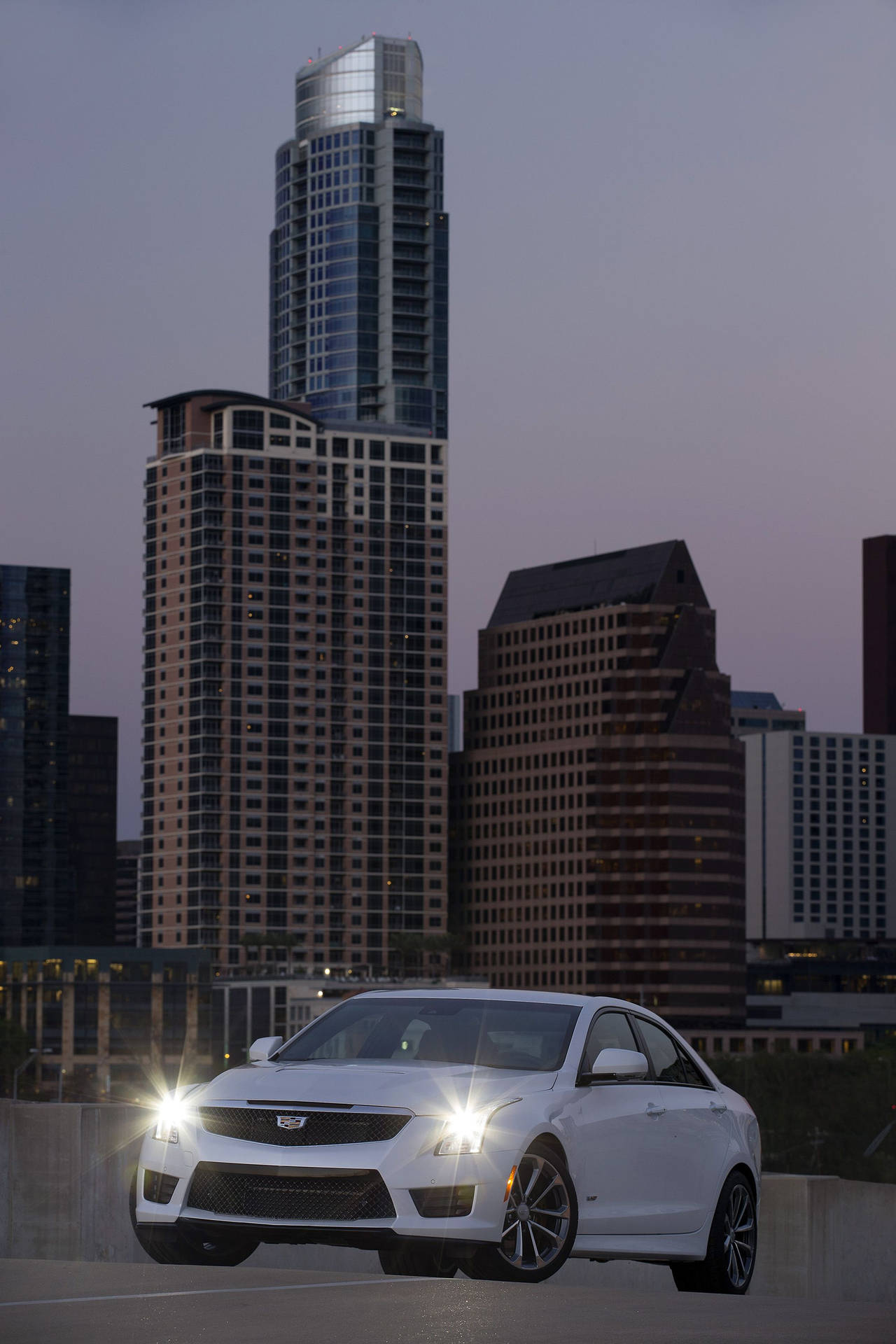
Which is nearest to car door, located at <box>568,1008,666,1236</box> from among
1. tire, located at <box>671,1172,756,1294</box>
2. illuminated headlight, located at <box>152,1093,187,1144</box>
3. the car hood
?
the car hood

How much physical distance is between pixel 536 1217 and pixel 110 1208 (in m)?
5.52

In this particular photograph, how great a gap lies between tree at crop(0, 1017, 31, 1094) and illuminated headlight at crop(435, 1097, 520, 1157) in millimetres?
148981

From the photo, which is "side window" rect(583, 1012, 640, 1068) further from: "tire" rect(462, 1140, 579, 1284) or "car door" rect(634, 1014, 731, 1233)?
"tire" rect(462, 1140, 579, 1284)

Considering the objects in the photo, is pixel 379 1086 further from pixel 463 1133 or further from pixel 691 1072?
pixel 691 1072

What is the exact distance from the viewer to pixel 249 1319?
9.47 metres

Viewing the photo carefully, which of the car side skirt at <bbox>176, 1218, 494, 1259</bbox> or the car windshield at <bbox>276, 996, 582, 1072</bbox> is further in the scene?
the car windshield at <bbox>276, 996, 582, 1072</bbox>

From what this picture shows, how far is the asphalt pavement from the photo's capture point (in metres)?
9.11

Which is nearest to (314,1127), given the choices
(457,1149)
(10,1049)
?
(457,1149)

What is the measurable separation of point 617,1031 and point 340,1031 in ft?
5.38

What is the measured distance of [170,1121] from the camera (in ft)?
38.9

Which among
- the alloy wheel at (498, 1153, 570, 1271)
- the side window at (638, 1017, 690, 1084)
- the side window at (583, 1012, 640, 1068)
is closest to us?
the alloy wheel at (498, 1153, 570, 1271)

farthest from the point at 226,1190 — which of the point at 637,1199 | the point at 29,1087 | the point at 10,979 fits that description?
the point at 10,979

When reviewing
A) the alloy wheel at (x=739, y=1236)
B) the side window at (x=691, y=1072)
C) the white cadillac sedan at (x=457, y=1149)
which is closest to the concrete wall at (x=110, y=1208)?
the alloy wheel at (x=739, y=1236)

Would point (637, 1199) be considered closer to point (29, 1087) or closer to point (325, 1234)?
point (325, 1234)
